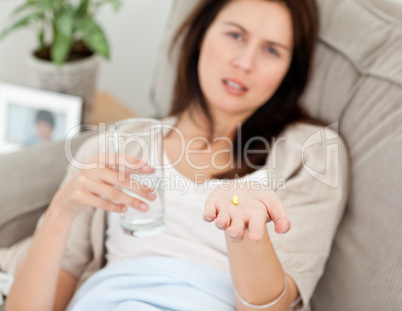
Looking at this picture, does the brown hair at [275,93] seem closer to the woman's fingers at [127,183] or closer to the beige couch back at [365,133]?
the beige couch back at [365,133]

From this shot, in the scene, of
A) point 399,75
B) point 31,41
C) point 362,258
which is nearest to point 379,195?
point 362,258

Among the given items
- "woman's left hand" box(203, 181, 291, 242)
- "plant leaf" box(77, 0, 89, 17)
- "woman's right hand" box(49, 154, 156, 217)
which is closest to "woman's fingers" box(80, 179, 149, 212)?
"woman's right hand" box(49, 154, 156, 217)

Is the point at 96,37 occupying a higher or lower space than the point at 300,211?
lower

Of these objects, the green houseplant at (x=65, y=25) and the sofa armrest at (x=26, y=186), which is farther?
the green houseplant at (x=65, y=25)

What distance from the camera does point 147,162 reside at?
0.85 meters

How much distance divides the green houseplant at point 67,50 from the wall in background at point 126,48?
328mm

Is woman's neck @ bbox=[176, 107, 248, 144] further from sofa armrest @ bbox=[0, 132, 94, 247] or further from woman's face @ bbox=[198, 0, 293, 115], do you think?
sofa armrest @ bbox=[0, 132, 94, 247]

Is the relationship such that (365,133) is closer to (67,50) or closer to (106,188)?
(106,188)

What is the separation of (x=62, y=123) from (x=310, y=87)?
0.96 meters

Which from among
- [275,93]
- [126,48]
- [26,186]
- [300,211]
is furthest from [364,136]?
[126,48]

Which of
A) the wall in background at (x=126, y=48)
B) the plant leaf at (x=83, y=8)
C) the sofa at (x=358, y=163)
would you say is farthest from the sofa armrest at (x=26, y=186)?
the wall in background at (x=126, y=48)

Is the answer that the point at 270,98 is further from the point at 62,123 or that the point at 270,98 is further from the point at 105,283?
the point at 62,123

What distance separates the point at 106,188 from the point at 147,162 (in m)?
0.09

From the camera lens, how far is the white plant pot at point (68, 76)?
1750 millimetres
